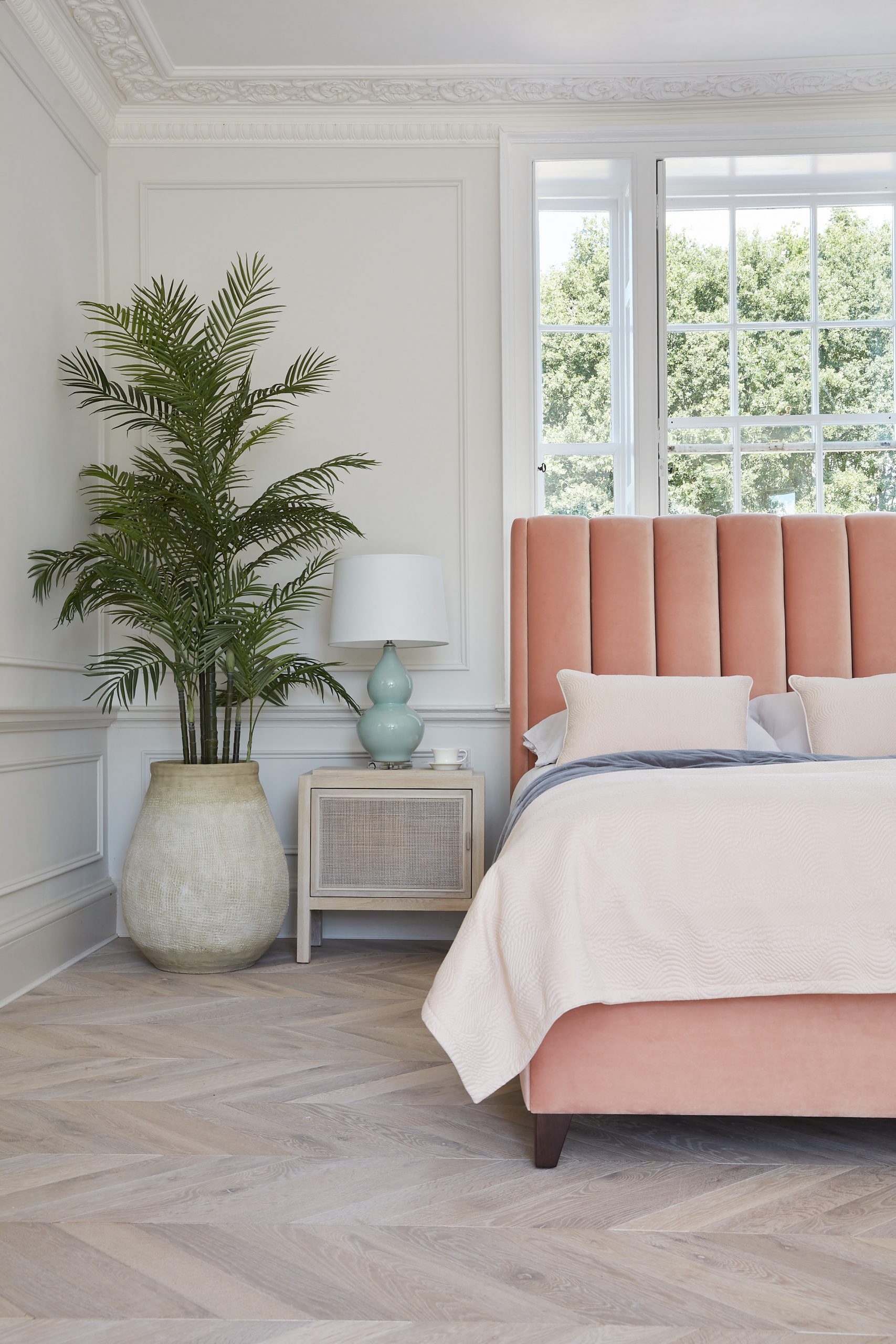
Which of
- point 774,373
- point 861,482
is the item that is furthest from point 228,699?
point 861,482

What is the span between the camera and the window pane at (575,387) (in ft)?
13.8

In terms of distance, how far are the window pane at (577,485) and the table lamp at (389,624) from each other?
0.70 m

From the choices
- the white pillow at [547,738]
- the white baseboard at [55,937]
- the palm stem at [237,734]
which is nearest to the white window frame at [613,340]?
the white pillow at [547,738]

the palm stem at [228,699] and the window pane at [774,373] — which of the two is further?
the window pane at [774,373]

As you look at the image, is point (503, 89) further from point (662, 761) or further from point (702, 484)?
point (662, 761)

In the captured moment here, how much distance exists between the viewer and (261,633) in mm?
3445

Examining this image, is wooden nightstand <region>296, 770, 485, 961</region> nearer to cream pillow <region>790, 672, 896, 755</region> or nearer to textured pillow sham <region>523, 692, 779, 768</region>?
textured pillow sham <region>523, 692, 779, 768</region>

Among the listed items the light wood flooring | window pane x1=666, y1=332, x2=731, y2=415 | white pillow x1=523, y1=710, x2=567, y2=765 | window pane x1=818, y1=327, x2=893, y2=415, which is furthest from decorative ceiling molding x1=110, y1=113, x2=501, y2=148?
the light wood flooring

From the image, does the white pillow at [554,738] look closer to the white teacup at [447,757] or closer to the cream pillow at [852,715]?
the cream pillow at [852,715]

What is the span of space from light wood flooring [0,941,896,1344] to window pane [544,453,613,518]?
7.59ft

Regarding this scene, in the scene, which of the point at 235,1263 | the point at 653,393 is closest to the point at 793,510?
the point at 653,393

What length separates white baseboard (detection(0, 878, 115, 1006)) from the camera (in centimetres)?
308

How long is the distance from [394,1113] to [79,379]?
2.72 m

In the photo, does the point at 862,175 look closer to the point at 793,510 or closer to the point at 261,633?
the point at 793,510
